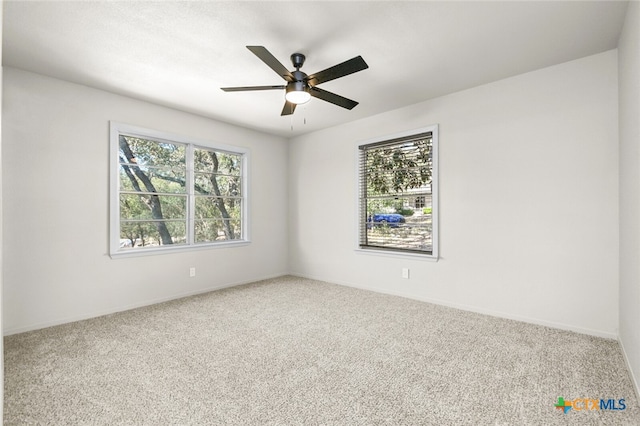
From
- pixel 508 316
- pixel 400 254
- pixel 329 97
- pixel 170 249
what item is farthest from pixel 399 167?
pixel 170 249

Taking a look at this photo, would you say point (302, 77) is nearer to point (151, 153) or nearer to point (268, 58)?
point (268, 58)

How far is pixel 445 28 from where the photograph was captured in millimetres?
2562

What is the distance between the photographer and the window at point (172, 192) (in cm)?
391

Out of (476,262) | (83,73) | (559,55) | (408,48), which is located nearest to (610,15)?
(559,55)

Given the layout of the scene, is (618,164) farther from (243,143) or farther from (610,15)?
(243,143)

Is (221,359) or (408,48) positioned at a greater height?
(408,48)

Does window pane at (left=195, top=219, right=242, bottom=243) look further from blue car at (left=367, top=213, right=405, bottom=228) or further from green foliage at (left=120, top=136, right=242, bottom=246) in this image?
blue car at (left=367, top=213, right=405, bottom=228)

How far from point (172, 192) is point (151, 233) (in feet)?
1.93

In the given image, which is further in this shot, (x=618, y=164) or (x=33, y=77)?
(x=33, y=77)

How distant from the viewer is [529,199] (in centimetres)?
331

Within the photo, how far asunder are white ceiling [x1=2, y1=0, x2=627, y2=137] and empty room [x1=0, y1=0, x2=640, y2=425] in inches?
0.8

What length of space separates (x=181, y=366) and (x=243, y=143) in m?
3.47

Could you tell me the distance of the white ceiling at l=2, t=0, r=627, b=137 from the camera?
92.2 inches

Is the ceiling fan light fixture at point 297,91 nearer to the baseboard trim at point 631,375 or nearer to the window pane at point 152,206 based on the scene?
the window pane at point 152,206
